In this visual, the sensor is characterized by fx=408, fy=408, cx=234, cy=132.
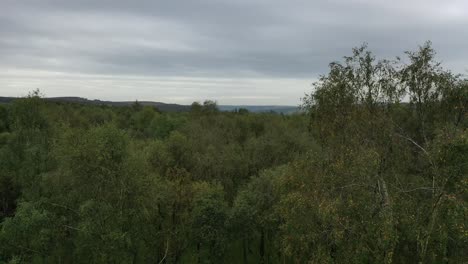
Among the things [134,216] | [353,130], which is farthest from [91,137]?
[353,130]

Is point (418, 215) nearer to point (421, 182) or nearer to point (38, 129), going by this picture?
point (421, 182)

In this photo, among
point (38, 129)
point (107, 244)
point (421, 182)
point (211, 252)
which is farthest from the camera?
point (38, 129)

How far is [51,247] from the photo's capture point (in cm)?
2975

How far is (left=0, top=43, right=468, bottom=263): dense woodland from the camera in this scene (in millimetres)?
15328

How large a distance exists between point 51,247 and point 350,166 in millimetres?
23641

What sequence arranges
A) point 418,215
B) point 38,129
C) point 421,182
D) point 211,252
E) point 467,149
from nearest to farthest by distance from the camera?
1. point 467,149
2. point 418,215
3. point 421,182
4. point 211,252
5. point 38,129

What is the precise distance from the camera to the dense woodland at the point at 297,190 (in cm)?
1533

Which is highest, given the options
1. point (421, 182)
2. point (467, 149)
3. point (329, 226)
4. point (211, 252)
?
point (467, 149)

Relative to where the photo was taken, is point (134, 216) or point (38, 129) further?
point (38, 129)

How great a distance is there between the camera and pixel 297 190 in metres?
18.0

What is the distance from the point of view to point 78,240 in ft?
85.2

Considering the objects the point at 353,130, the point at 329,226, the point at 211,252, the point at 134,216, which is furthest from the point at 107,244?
the point at 353,130

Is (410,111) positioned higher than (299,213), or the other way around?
(410,111)

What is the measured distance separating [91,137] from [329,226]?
15919 mm
